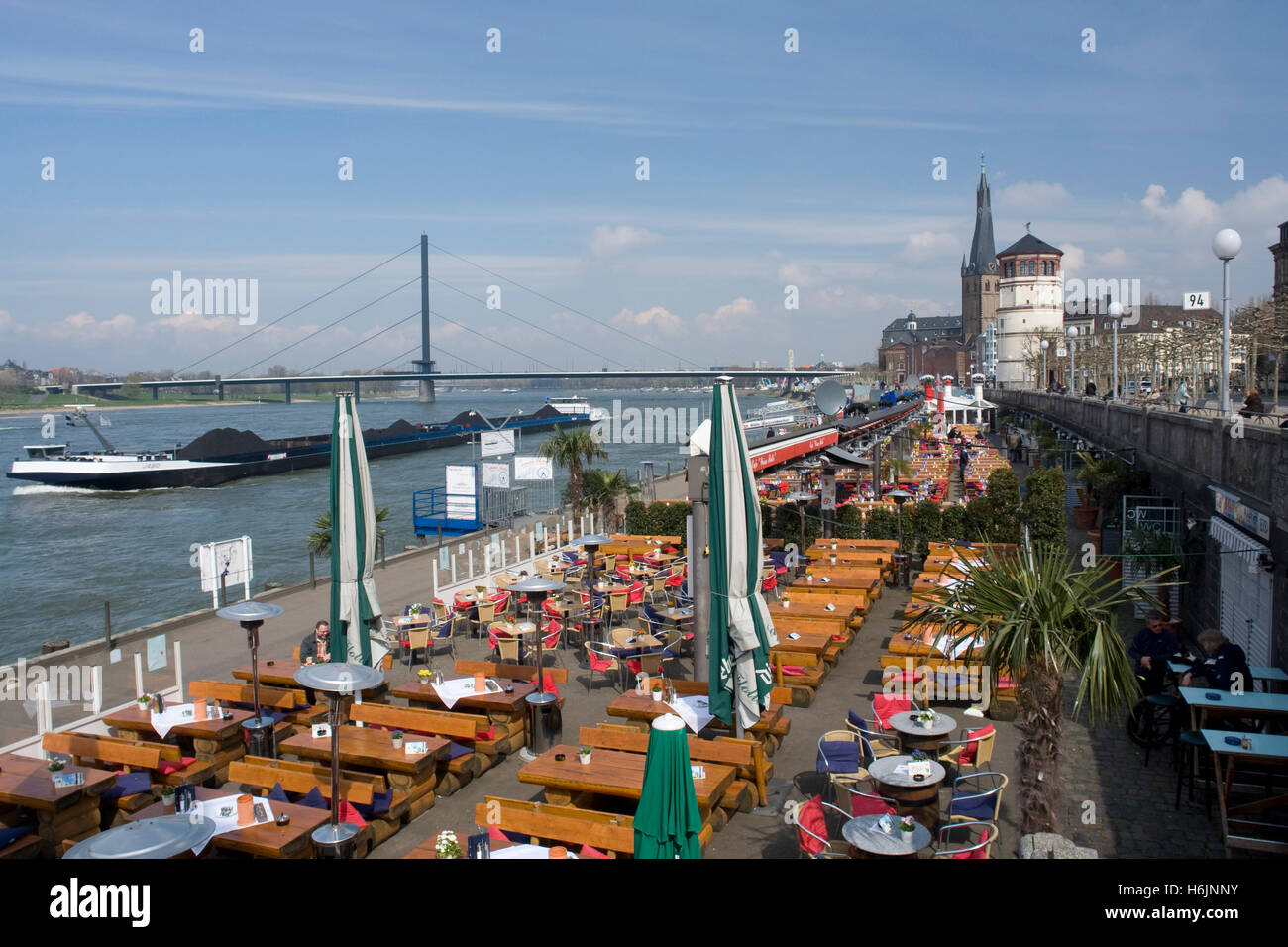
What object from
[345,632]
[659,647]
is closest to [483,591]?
[659,647]

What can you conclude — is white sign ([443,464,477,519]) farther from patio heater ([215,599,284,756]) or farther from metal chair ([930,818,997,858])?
metal chair ([930,818,997,858])

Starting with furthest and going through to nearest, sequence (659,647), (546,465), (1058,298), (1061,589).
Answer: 1. (1058,298)
2. (546,465)
3. (659,647)
4. (1061,589)

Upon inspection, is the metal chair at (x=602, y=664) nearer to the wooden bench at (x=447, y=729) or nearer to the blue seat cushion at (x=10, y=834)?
the wooden bench at (x=447, y=729)

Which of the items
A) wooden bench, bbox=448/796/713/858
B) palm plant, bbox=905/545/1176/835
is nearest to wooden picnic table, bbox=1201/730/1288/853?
palm plant, bbox=905/545/1176/835

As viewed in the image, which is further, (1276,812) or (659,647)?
(659,647)

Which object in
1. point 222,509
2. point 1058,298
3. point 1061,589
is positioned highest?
point 1058,298
